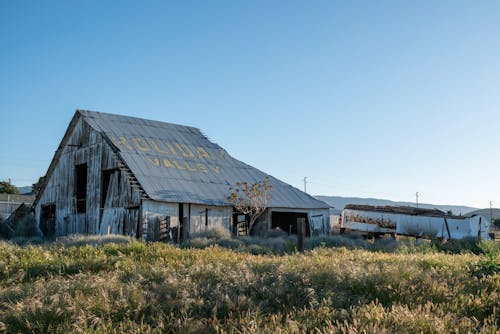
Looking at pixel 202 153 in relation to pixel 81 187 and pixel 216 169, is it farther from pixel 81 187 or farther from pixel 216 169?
pixel 81 187

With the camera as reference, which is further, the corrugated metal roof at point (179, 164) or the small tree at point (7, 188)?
the small tree at point (7, 188)

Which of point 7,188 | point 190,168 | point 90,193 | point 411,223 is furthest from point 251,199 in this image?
point 7,188

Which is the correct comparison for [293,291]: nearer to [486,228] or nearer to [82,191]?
[82,191]

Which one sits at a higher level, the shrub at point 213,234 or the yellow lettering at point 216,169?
the yellow lettering at point 216,169

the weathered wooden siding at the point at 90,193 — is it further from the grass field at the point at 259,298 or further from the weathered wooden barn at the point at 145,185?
the grass field at the point at 259,298

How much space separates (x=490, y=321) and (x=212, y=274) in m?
4.39

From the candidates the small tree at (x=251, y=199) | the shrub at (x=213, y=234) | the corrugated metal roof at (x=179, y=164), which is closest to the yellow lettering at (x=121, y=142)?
the corrugated metal roof at (x=179, y=164)

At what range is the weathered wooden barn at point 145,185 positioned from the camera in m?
26.6

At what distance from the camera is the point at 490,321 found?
6344 millimetres

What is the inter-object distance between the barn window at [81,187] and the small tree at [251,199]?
29.1 feet

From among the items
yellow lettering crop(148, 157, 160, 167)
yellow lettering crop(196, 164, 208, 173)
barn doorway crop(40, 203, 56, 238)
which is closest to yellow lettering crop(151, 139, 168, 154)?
yellow lettering crop(148, 157, 160, 167)

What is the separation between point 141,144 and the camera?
100ft

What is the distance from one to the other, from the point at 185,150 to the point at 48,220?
9.78m

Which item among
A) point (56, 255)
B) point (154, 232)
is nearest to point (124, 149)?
point (154, 232)
